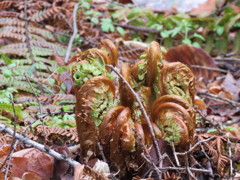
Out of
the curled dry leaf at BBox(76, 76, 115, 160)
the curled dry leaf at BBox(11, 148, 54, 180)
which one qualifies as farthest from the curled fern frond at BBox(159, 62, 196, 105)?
the curled dry leaf at BBox(11, 148, 54, 180)

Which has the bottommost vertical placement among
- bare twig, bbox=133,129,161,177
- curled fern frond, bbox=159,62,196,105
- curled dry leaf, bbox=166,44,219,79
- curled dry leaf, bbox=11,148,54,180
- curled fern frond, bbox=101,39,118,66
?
curled dry leaf, bbox=166,44,219,79

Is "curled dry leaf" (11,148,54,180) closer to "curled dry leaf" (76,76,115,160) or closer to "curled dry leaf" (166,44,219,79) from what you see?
"curled dry leaf" (76,76,115,160)

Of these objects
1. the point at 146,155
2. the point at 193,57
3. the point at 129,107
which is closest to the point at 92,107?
the point at 129,107

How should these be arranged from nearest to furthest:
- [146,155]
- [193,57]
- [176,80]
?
[146,155] → [176,80] → [193,57]

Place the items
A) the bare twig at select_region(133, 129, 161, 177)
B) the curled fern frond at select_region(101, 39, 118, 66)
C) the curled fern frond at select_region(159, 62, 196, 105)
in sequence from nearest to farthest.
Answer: the bare twig at select_region(133, 129, 161, 177) < the curled fern frond at select_region(159, 62, 196, 105) < the curled fern frond at select_region(101, 39, 118, 66)

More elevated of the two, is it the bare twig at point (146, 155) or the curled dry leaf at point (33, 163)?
the bare twig at point (146, 155)

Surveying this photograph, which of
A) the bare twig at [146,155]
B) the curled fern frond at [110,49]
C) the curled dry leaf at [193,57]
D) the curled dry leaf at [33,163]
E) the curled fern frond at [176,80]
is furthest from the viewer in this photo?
the curled dry leaf at [193,57]

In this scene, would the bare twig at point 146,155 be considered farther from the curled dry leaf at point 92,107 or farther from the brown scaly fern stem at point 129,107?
the curled dry leaf at point 92,107

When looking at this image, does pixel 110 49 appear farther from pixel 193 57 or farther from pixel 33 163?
pixel 193 57

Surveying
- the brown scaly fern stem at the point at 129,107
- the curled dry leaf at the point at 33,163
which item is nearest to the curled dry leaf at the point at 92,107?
the brown scaly fern stem at the point at 129,107
